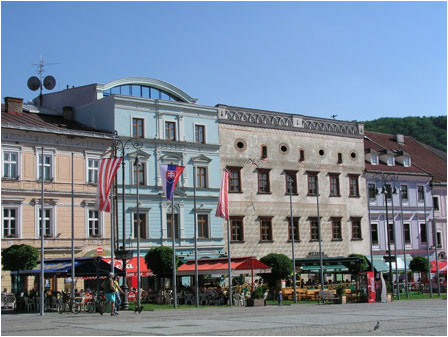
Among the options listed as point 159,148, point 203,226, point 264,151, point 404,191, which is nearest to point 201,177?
point 203,226

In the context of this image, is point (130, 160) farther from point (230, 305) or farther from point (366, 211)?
point (366, 211)

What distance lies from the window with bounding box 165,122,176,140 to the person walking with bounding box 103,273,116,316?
926 inches

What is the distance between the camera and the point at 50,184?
155 ft

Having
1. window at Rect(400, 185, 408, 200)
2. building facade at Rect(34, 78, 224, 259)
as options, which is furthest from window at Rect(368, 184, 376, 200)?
building facade at Rect(34, 78, 224, 259)

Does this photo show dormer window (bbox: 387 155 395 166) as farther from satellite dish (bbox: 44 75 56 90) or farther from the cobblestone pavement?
the cobblestone pavement

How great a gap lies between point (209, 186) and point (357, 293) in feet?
50.8

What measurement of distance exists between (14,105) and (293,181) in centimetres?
2224

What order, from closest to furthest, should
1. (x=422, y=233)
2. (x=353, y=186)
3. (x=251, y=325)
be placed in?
1. (x=251, y=325)
2. (x=353, y=186)
3. (x=422, y=233)

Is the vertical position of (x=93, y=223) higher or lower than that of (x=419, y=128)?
lower

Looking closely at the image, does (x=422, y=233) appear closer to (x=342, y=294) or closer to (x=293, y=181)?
(x=293, y=181)

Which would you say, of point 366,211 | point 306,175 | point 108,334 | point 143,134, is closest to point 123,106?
point 143,134

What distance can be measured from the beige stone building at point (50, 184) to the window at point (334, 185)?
20.6 metres

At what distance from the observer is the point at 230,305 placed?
134 feet

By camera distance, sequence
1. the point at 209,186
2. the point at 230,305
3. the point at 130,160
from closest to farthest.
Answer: the point at 230,305 → the point at 130,160 → the point at 209,186
